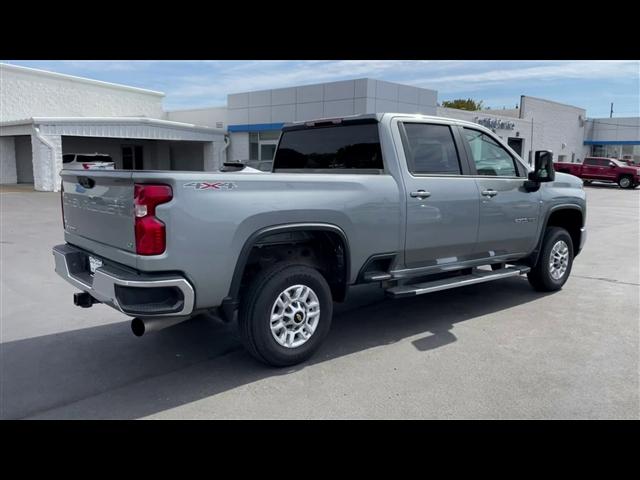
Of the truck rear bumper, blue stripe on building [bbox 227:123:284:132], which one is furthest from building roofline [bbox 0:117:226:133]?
Answer: the truck rear bumper

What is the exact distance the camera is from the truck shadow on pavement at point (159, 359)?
3.85m

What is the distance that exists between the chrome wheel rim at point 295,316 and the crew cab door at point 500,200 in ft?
7.44

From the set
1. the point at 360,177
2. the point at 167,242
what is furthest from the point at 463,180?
the point at 167,242

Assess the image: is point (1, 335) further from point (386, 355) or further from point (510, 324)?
point (510, 324)

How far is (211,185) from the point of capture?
3.76 meters

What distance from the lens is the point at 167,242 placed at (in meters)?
3.63

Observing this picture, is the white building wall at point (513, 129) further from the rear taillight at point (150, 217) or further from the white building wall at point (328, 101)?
the rear taillight at point (150, 217)

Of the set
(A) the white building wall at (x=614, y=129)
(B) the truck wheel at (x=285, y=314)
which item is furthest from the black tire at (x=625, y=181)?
(B) the truck wheel at (x=285, y=314)

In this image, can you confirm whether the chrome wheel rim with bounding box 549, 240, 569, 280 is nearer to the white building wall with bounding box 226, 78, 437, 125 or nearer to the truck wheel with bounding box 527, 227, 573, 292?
the truck wheel with bounding box 527, 227, 573, 292

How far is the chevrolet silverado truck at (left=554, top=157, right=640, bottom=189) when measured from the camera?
32.4 meters

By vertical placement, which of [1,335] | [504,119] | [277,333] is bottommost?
[1,335]

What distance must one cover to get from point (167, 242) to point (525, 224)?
4393mm

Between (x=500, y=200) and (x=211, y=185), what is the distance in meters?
3.54

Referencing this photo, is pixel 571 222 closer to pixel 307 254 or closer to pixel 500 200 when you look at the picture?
pixel 500 200
